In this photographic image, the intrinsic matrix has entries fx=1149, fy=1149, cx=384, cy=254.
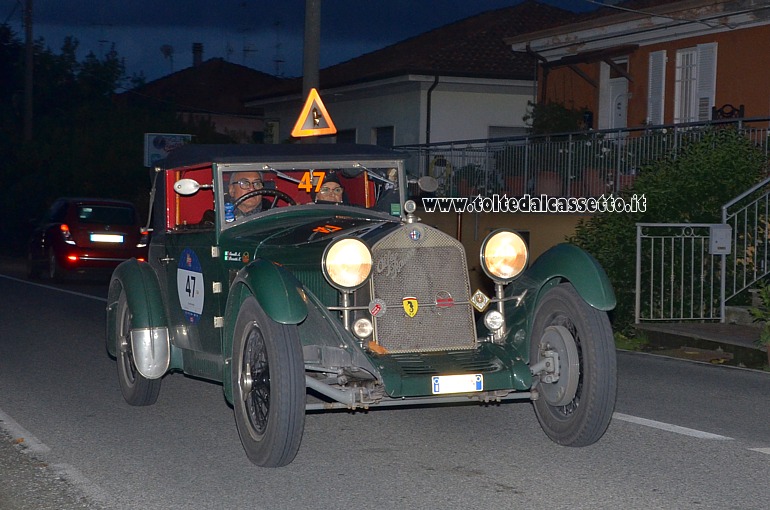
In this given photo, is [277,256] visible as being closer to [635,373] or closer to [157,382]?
[157,382]

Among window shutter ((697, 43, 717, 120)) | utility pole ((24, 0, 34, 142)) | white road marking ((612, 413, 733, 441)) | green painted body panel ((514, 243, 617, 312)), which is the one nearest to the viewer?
green painted body panel ((514, 243, 617, 312))

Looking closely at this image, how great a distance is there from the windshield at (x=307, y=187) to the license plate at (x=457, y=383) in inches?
83.2

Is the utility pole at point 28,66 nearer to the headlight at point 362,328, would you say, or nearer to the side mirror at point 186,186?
the side mirror at point 186,186

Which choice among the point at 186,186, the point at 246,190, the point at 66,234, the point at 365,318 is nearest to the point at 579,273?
the point at 365,318

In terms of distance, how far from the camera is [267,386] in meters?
6.39

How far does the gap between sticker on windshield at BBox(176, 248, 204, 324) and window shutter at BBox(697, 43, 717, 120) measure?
1468cm

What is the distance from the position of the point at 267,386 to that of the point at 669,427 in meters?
2.86

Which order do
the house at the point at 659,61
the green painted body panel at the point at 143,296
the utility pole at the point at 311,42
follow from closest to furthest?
the green painted body panel at the point at 143,296 < the utility pole at the point at 311,42 < the house at the point at 659,61

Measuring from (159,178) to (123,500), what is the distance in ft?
11.8

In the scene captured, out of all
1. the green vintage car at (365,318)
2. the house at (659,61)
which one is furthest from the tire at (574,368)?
the house at (659,61)

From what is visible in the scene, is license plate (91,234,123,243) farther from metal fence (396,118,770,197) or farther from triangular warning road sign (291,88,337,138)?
metal fence (396,118,770,197)

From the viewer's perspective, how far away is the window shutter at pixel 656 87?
2194cm

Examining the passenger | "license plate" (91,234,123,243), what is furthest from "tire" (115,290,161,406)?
"license plate" (91,234,123,243)

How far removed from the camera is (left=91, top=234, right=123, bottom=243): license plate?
66.7ft
